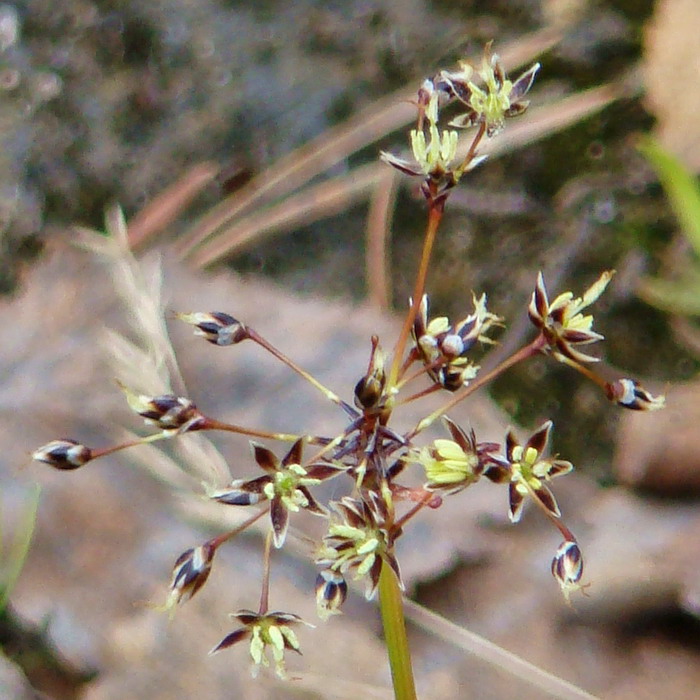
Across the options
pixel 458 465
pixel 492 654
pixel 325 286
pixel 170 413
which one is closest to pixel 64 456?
pixel 170 413

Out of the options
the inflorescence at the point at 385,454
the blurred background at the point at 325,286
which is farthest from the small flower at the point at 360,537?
the blurred background at the point at 325,286

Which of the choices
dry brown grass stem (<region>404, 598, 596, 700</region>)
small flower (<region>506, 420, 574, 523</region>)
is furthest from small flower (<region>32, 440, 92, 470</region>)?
dry brown grass stem (<region>404, 598, 596, 700</region>)

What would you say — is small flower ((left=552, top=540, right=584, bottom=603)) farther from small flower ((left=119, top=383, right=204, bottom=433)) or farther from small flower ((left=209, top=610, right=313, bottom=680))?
small flower ((left=119, top=383, right=204, bottom=433))

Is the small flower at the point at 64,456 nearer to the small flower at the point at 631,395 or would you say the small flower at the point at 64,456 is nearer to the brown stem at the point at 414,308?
the brown stem at the point at 414,308

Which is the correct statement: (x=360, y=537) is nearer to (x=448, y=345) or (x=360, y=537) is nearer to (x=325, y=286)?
(x=448, y=345)

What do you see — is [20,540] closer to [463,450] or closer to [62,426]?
[62,426]
